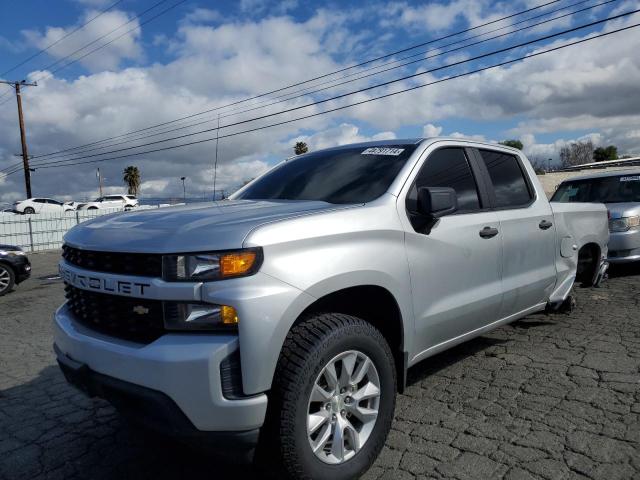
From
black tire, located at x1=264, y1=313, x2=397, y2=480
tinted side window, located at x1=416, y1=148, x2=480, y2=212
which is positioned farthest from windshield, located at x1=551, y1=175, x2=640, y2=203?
black tire, located at x1=264, y1=313, x2=397, y2=480

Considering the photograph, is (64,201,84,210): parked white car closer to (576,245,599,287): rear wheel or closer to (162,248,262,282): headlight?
(576,245,599,287): rear wheel

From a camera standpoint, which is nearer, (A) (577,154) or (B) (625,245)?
(B) (625,245)

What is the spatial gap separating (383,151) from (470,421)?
1865mm

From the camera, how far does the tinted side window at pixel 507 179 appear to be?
160 inches

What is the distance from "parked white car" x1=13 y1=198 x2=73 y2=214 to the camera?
111 ft

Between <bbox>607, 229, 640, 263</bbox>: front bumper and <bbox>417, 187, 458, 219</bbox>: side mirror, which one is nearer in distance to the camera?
<bbox>417, 187, 458, 219</bbox>: side mirror

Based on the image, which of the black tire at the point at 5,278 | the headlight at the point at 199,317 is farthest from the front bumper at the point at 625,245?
the black tire at the point at 5,278

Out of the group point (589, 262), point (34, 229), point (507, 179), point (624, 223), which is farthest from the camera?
point (34, 229)

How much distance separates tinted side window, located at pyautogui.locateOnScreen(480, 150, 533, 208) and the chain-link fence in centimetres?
1819

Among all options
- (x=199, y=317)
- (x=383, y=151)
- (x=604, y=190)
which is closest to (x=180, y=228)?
(x=199, y=317)

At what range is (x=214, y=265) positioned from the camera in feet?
7.29

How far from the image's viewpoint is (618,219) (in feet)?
25.5

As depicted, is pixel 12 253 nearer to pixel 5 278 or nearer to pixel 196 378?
pixel 5 278

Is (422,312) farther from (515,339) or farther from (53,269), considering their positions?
(53,269)
